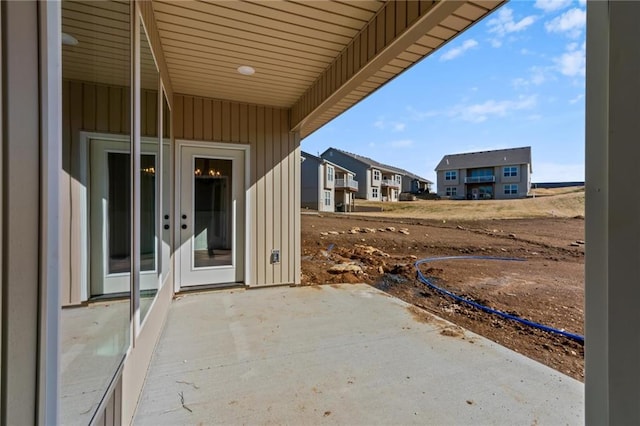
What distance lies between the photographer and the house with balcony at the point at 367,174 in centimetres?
3362

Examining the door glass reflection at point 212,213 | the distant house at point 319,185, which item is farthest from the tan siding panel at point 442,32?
the distant house at point 319,185

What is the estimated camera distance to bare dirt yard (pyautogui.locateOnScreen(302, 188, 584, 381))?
309cm

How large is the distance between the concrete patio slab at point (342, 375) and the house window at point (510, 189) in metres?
34.4

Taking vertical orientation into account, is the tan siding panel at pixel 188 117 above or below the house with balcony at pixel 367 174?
below

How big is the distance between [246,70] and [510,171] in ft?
117

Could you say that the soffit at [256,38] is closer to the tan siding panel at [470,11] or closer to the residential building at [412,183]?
the tan siding panel at [470,11]

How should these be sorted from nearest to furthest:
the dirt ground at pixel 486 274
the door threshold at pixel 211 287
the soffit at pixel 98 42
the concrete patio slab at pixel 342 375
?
the soffit at pixel 98 42, the concrete patio slab at pixel 342 375, the dirt ground at pixel 486 274, the door threshold at pixel 211 287

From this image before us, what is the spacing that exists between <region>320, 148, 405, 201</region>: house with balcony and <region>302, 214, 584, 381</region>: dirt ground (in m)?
21.3

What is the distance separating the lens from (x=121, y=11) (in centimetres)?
153

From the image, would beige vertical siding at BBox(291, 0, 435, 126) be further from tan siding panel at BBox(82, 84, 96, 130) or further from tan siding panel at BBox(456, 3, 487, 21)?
tan siding panel at BBox(82, 84, 96, 130)
